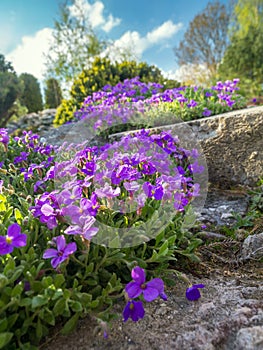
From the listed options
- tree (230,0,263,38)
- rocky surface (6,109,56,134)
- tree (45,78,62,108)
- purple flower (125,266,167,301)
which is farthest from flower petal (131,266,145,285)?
tree (230,0,263,38)

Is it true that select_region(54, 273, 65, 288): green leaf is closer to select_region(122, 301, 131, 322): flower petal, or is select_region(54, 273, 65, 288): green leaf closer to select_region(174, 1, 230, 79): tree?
select_region(122, 301, 131, 322): flower petal

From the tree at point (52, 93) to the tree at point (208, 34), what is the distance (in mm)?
9429

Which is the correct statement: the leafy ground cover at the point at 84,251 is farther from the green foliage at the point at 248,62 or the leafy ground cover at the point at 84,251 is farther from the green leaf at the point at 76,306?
the green foliage at the point at 248,62

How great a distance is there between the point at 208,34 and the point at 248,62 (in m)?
6.10

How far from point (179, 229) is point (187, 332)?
0.75 metres

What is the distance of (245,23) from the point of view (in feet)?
65.7

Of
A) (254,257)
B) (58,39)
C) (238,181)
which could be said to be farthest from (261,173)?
(58,39)

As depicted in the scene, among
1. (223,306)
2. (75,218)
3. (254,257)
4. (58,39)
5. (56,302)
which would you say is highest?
(58,39)

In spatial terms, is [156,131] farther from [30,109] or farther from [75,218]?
[30,109]

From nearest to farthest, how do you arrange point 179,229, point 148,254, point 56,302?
point 56,302
point 148,254
point 179,229

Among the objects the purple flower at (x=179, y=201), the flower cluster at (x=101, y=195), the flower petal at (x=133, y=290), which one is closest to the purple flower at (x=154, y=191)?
the flower cluster at (x=101, y=195)

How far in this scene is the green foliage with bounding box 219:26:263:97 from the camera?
54.3 ft

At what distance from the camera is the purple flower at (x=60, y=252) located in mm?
1156

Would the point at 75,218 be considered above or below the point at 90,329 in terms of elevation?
above
